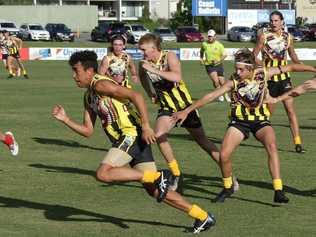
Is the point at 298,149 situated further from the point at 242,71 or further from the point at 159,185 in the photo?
the point at 159,185

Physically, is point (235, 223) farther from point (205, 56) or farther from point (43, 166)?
point (205, 56)

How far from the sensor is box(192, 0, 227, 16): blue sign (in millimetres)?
93562

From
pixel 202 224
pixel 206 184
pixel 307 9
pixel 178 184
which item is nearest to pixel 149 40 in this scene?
pixel 178 184

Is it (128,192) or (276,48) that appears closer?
(128,192)

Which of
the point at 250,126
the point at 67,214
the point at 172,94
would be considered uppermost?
the point at 172,94

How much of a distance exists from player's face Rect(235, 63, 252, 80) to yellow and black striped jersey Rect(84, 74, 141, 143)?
5.24ft

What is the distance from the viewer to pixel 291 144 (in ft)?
48.7

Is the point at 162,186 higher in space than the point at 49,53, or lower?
higher

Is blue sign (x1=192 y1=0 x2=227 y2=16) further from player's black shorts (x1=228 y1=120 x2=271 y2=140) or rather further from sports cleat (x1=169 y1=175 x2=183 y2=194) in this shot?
player's black shorts (x1=228 y1=120 x2=271 y2=140)

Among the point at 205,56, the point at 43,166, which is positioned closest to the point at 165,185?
the point at 43,166

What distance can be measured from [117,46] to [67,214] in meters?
5.63

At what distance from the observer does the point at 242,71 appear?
31.2 ft

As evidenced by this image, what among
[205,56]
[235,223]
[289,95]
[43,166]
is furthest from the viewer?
[205,56]

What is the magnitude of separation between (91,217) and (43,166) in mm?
3647
